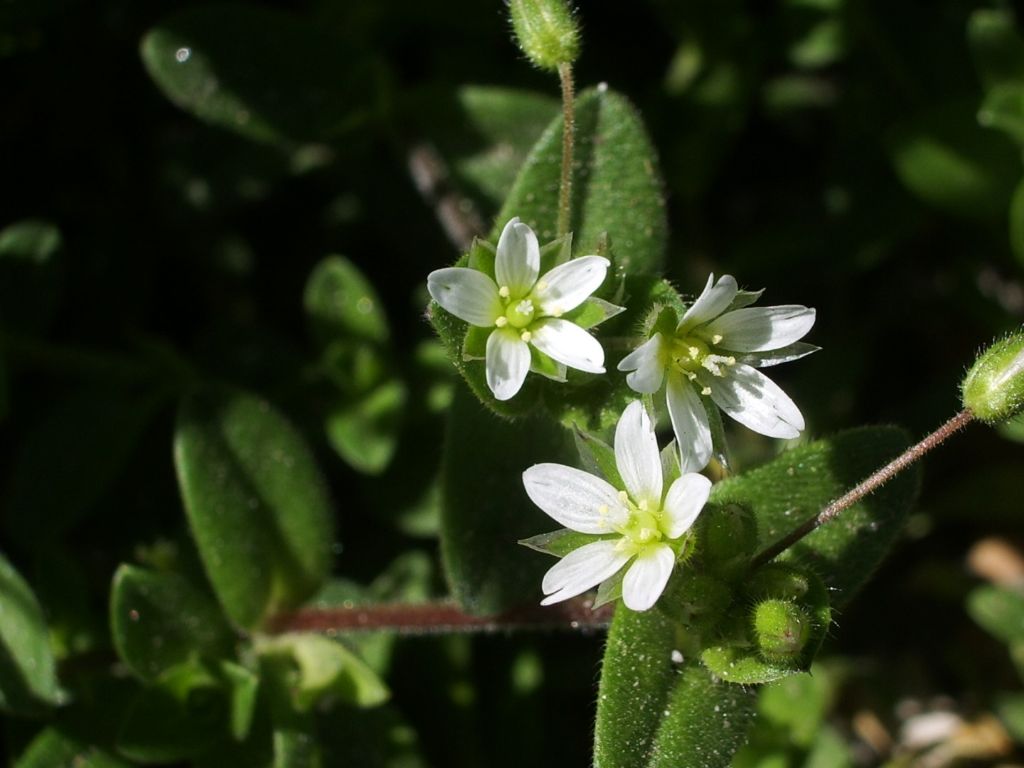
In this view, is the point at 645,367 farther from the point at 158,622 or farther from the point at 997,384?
the point at 158,622

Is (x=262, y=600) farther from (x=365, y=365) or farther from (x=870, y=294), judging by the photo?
(x=870, y=294)

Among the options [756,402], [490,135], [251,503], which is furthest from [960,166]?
[251,503]

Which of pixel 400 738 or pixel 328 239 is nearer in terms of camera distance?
pixel 400 738

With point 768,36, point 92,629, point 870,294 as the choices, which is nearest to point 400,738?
point 92,629

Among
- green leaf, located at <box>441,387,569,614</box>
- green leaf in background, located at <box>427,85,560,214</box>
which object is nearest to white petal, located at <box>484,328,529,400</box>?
green leaf, located at <box>441,387,569,614</box>

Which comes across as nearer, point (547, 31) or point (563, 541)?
point (563, 541)

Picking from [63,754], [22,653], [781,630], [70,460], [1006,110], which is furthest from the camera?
[70,460]
